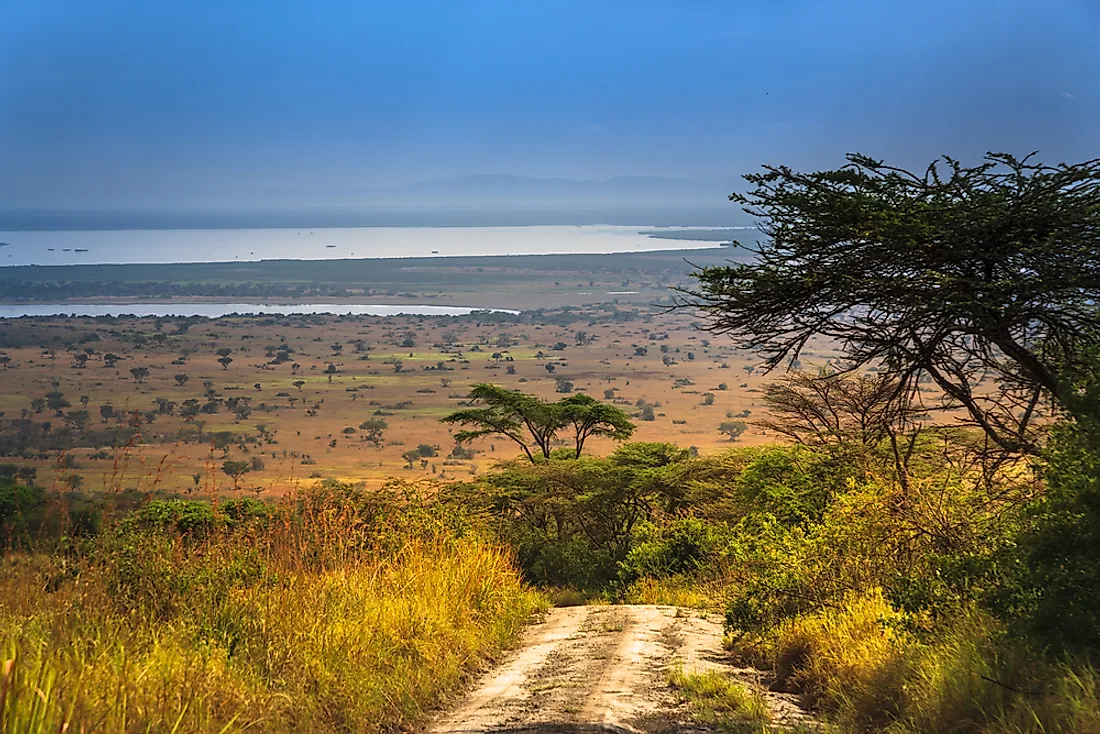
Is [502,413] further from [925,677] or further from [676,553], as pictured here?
[925,677]

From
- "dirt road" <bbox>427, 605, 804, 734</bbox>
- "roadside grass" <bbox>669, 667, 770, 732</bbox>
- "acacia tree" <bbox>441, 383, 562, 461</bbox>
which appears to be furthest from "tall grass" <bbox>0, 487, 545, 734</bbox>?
"acacia tree" <bbox>441, 383, 562, 461</bbox>

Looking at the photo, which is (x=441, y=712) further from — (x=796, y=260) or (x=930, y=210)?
(x=930, y=210)

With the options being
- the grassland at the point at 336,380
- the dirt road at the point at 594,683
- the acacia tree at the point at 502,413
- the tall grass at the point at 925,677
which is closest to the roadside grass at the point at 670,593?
the dirt road at the point at 594,683

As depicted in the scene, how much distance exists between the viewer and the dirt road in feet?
19.7

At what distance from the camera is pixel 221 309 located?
17100 cm

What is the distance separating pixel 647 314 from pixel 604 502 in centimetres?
12630

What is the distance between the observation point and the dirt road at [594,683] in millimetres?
6000

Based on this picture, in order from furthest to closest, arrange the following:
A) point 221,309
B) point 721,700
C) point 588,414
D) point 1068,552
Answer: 1. point 221,309
2. point 588,414
3. point 721,700
4. point 1068,552

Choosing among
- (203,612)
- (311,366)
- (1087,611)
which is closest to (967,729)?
(1087,611)

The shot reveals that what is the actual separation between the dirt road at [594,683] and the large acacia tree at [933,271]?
2.26 meters

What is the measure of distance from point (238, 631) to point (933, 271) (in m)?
4.50

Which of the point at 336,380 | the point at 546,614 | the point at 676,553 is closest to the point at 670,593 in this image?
the point at 676,553

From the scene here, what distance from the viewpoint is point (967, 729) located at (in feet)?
16.9

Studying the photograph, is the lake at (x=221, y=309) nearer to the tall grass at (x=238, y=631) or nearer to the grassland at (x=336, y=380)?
the grassland at (x=336, y=380)
